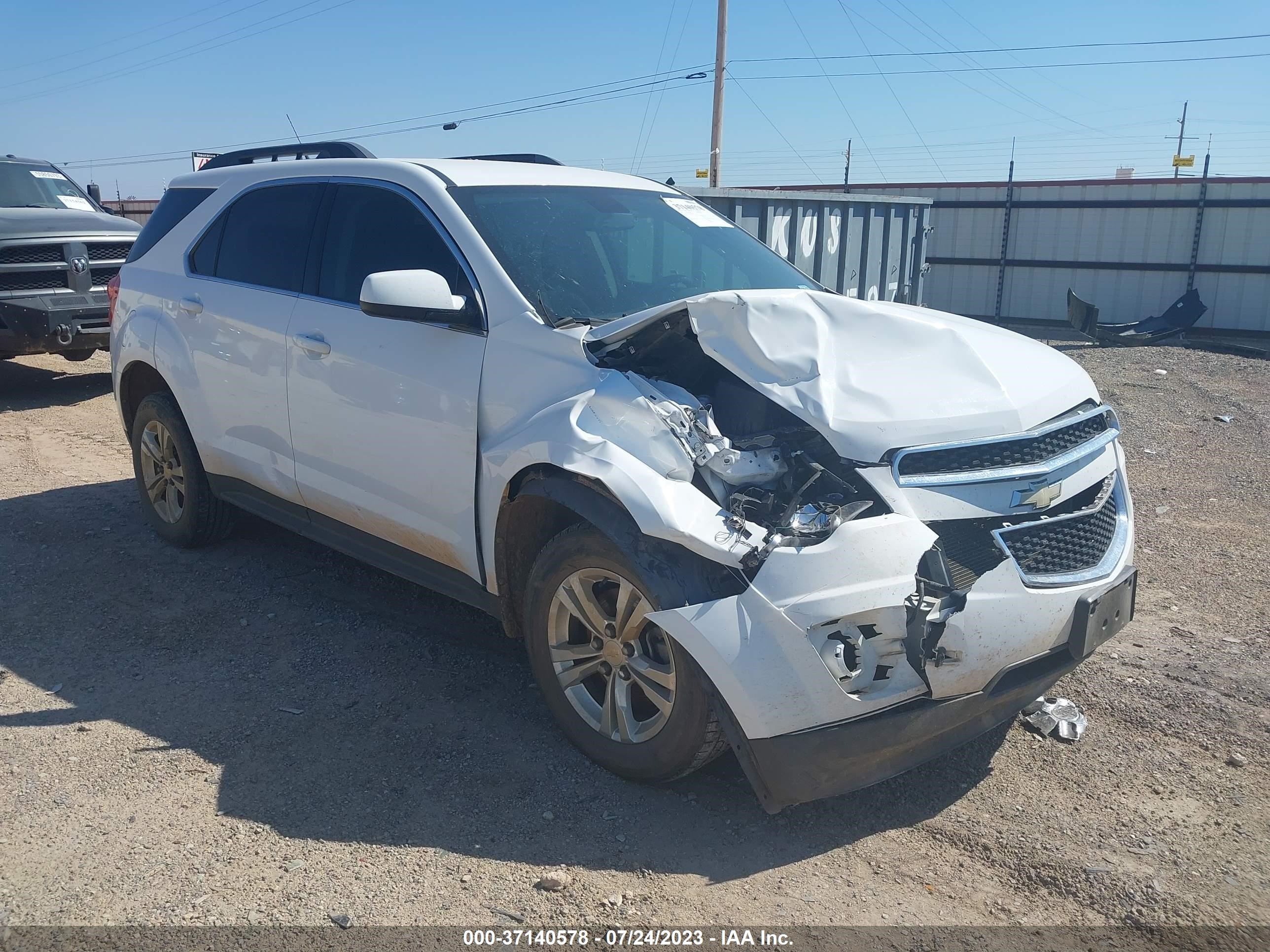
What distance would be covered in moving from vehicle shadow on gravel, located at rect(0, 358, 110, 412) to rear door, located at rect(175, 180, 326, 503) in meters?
5.94

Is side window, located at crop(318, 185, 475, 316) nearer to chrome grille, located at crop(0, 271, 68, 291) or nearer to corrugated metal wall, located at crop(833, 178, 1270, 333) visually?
chrome grille, located at crop(0, 271, 68, 291)

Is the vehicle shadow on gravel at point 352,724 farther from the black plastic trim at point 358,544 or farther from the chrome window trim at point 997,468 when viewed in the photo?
the chrome window trim at point 997,468

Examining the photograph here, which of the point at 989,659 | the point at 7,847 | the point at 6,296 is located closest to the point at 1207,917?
the point at 989,659

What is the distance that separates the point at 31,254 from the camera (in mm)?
9953

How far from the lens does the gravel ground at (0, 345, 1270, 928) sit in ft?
9.34

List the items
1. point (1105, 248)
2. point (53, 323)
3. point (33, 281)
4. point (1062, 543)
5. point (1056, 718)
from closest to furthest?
1. point (1062, 543)
2. point (1056, 718)
3. point (53, 323)
4. point (33, 281)
5. point (1105, 248)

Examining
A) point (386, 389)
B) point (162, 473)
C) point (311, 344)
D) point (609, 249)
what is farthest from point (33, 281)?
point (609, 249)

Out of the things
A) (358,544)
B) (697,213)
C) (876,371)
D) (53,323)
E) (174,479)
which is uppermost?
(697,213)

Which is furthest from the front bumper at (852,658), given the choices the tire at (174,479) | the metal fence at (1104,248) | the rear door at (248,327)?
the metal fence at (1104,248)

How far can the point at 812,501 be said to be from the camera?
3059 millimetres

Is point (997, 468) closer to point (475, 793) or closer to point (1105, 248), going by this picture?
point (475, 793)

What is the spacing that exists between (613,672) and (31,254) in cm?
916

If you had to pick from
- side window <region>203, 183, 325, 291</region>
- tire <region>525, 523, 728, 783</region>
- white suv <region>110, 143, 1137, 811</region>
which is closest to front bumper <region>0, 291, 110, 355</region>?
side window <region>203, 183, 325, 291</region>

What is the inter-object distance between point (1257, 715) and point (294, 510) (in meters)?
4.01
